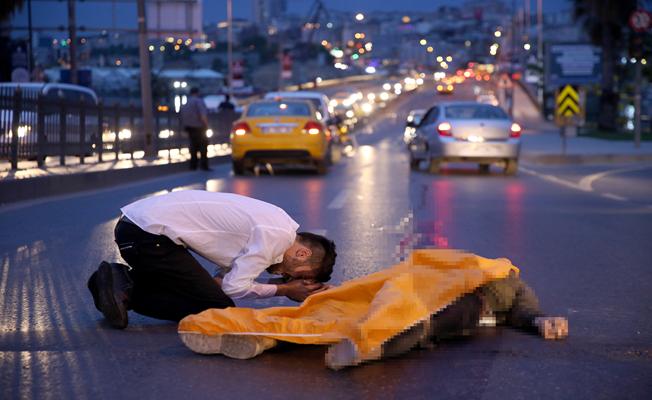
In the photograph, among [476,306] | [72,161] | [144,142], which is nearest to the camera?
[476,306]

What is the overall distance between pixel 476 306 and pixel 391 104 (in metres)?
105

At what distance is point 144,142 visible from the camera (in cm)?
2806

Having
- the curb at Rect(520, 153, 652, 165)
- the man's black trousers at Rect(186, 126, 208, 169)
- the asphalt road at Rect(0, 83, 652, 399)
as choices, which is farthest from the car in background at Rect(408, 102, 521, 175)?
the curb at Rect(520, 153, 652, 165)

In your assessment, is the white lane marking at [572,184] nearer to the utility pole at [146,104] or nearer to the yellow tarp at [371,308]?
the utility pole at [146,104]

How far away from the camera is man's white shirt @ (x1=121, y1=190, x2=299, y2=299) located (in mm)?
5812

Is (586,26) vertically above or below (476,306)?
above

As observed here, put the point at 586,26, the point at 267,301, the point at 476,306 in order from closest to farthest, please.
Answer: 1. the point at 476,306
2. the point at 267,301
3. the point at 586,26

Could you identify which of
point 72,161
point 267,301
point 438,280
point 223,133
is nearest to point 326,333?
point 438,280

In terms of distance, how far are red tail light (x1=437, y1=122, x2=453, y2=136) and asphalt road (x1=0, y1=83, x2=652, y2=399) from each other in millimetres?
5969

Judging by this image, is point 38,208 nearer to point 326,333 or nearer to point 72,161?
point 72,161

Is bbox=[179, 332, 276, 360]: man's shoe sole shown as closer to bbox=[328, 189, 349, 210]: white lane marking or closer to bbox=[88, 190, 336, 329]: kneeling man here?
bbox=[88, 190, 336, 329]: kneeling man

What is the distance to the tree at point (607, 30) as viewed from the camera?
51750 mm

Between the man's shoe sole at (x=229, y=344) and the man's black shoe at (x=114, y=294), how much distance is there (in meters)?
0.81

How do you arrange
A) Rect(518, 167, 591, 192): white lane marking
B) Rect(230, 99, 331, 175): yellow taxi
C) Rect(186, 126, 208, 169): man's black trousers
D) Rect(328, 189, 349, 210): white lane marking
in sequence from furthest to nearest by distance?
Rect(186, 126, 208, 169): man's black trousers < Rect(230, 99, 331, 175): yellow taxi < Rect(518, 167, 591, 192): white lane marking < Rect(328, 189, 349, 210): white lane marking
